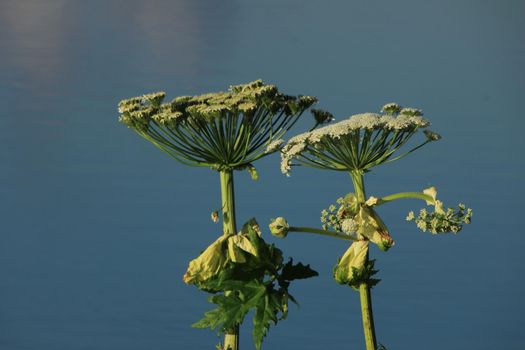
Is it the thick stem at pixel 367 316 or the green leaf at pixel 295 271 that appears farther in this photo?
the thick stem at pixel 367 316

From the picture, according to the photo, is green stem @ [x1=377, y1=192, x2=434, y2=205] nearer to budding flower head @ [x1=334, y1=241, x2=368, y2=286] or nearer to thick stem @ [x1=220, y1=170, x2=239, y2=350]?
budding flower head @ [x1=334, y1=241, x2=368, y2=286]

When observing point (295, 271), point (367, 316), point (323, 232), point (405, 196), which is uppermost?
point (405, 196)

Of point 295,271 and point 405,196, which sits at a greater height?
point 405,196

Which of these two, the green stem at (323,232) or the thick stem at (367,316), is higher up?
the green stem at (323,232)

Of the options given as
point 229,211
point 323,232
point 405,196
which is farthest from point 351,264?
point 229,211

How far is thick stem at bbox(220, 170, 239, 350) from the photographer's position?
6.81m

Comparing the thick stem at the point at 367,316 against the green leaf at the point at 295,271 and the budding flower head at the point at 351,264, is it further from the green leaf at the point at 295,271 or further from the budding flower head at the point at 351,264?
the green leaf at the point at 295,271

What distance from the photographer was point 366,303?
6625mm

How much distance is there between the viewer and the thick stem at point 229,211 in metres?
6.81

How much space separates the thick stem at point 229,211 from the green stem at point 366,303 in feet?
2.11

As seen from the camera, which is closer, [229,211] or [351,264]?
[351,264]

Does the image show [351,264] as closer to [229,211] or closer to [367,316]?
[367,316]

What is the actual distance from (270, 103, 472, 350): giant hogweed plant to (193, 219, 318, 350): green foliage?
150 mm

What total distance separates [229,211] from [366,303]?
846 millimetres
